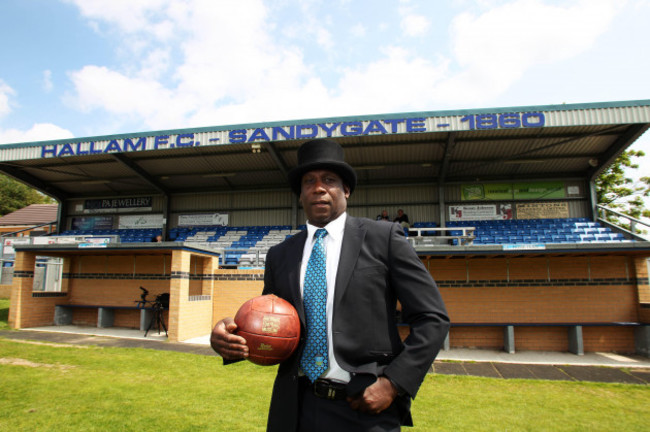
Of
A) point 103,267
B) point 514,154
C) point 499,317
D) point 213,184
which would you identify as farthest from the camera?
point 213,184

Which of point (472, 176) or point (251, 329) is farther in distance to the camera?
point (472, 176)

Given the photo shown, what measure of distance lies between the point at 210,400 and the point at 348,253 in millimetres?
4645

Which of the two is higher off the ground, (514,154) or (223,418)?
(514,154)

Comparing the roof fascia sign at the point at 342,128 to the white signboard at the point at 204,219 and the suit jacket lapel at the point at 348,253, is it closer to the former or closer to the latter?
the white signboard at the point at 204,219

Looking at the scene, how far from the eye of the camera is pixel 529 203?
705 inches

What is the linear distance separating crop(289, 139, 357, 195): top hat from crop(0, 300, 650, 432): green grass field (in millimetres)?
3609

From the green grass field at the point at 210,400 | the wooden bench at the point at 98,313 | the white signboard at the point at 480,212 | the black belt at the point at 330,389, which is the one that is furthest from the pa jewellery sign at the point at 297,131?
the black belt at the point at 330,389

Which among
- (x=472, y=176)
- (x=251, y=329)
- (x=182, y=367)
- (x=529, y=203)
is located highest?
(x=472, y=176)

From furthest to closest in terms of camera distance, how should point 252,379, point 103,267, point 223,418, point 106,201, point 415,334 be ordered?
point 106,201
point 103,267
point 252,379
point 223,418
point 415,334

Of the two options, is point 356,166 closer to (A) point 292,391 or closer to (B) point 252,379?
(B) point 252,379

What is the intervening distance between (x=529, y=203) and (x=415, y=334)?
18688mm

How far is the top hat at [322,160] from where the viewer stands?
2098 millimetres

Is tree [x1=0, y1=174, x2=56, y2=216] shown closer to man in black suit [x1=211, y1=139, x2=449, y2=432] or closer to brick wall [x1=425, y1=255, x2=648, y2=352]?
brick wall [x1=425, y1=255, x2=648, y2=352]

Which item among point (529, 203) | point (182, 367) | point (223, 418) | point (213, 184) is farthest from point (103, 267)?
point (529, 203)
